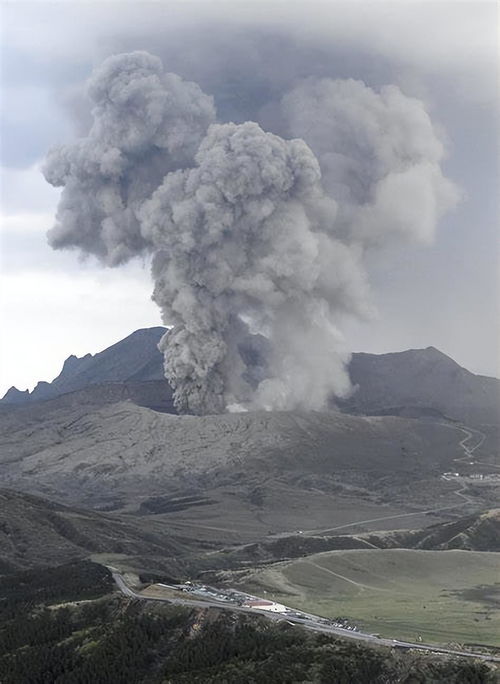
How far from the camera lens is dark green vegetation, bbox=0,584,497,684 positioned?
2037 inches

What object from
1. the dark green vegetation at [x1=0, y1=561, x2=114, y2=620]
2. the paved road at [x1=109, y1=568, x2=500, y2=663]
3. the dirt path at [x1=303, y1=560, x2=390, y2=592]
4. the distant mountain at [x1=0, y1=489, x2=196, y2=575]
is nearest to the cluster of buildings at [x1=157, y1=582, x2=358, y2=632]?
the paved road at [x1=109, y1=568, x2=500, y2=663]

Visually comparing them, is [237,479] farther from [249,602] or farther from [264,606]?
[264,606]

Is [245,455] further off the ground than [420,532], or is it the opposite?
[245,455]

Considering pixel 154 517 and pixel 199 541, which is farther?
pixel 154 517

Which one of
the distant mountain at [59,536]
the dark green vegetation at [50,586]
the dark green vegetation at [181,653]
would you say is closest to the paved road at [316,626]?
the dark green vegetation at [181,653]

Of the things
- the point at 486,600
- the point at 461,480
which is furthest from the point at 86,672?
the point at 461,480

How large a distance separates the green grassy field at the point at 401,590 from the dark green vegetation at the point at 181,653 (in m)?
9.51

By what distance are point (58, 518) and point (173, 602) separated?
61199 mm

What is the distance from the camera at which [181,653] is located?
59.1 m

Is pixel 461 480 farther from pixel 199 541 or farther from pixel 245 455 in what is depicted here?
pixel 199 541

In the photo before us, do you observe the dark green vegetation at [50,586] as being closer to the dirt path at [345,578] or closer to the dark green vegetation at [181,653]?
the dark green vegetation at [181,653]

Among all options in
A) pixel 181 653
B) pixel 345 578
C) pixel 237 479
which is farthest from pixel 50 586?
pixel 237 479

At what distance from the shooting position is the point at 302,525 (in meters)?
153

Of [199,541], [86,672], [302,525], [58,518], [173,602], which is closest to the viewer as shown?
[86,672]
